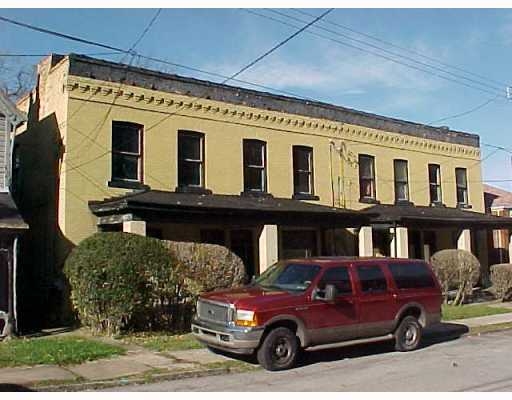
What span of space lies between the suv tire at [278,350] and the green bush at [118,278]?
4.32 m

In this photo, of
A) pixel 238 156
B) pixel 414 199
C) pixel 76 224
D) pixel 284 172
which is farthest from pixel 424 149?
pixel 76 224

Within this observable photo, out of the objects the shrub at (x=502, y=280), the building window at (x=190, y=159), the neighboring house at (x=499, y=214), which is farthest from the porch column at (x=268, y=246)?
the neighboring house at (x=499, y=214)

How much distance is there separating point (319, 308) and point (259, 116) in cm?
1144

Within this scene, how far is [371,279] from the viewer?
12148 mm

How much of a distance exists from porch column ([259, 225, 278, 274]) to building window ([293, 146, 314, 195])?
3903 mm

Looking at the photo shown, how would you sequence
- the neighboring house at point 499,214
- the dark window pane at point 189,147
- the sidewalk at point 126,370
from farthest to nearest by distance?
the neighboring house at point 499,214
the dark window pane at point 189,147
the sidewalk at point 126,370

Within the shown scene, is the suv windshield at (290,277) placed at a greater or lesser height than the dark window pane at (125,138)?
lesser

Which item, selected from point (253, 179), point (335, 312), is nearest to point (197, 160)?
point (253, 179)

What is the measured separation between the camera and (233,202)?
18875mm

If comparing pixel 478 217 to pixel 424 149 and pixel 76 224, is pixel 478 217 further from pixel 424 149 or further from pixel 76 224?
pixel 76 224

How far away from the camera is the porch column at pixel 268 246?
733 inches

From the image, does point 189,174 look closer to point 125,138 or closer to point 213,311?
point 125,138

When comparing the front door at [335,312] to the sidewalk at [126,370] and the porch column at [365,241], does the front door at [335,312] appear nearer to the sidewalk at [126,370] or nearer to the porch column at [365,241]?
the sidewalk at [126,370]

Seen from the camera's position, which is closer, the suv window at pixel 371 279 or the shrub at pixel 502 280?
the suv window at pixel 371 279
